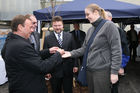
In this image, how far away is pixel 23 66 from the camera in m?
2.09

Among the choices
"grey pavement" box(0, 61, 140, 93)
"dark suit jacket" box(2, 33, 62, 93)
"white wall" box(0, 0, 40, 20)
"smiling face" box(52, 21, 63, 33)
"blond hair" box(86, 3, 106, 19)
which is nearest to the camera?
"dark suit jacket" box(2, 33, 62, 93)

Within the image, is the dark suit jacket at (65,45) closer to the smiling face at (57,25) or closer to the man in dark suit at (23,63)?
the smiling face at (57,25)

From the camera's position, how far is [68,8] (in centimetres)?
495

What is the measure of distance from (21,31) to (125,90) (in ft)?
13.0

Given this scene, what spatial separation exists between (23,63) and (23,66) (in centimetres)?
4

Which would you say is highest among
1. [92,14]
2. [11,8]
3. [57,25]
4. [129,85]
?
[11,8]

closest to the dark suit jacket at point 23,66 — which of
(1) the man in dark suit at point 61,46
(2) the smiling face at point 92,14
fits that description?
(2) the smiling face at point 92,14

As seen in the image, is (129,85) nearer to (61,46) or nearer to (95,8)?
(61,46)

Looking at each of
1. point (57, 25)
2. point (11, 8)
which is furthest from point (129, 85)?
point (11, 8)

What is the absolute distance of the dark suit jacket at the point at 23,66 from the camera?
2.05 m

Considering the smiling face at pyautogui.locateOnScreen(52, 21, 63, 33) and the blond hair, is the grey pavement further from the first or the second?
the blond hair

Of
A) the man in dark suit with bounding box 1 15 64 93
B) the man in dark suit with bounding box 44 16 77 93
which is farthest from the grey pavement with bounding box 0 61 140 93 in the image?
the man in dark suit with bounding box 1 15 64 93

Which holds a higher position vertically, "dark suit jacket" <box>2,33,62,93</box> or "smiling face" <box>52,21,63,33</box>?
"smiling face" <box>52,21,63,33</box>

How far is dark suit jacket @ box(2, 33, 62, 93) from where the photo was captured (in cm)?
205
